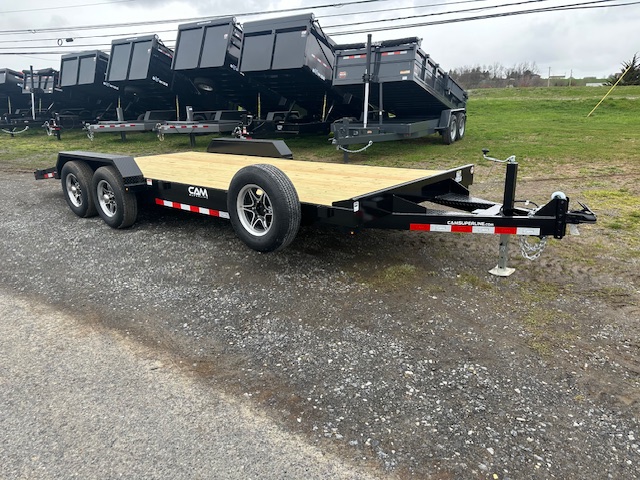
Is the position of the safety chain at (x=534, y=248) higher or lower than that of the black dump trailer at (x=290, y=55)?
lower

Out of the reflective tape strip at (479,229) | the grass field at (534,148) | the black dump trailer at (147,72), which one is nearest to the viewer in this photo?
the reflective tape strip at (479,229)

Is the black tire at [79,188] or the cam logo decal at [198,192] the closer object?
the cam logo decal at [198,192]

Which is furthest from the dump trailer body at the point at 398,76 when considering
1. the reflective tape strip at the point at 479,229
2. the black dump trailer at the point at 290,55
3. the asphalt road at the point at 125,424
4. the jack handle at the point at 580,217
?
the asphalt road at the point at 125,424

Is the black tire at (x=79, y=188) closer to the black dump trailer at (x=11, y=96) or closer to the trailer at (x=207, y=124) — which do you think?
the trailer at (x=207, y=124)

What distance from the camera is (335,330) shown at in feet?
11.3

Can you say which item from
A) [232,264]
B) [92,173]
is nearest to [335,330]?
[232,264]

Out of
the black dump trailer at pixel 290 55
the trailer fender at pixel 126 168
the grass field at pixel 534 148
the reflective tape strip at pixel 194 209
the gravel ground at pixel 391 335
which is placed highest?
the black dump trailer at pixel 290 55

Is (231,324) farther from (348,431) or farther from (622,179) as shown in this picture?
(622,179)

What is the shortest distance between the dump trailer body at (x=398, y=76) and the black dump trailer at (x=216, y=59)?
297cm

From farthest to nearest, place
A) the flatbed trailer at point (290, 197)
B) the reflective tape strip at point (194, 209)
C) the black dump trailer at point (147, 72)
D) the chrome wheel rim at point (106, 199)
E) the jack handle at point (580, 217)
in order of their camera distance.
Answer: the black dump trailer at point (147, 72)
the chrome wheel rim at point (106, 199)
the reflective tape strip at point (194, 209)
the flatbed trailer at point (290, 197)
the jack handle at point (580, 217)

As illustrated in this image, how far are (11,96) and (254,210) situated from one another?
78.6 feet

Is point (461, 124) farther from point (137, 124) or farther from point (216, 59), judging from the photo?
point (137, 124)

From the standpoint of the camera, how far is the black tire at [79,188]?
616 centimetres

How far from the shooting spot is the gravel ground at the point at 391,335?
2.37 m
